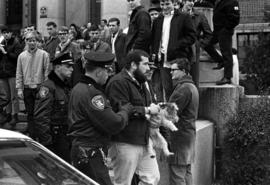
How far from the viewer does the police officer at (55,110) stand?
19.8ft

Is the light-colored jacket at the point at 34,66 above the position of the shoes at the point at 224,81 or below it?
above

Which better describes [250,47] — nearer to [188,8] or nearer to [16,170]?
[188,8]

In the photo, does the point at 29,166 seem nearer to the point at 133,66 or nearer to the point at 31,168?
the point at 31,168

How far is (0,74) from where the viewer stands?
10.6 m

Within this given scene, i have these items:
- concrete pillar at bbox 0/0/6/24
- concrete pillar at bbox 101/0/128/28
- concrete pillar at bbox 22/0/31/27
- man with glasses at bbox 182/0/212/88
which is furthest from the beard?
concrete pillar at bbox 0/0/6/24

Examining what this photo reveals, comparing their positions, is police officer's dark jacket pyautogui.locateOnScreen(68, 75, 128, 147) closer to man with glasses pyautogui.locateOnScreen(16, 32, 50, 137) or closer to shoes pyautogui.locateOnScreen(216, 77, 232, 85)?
man with glasses pyautogui.locateOnScreen(16, 32, 50, 137)

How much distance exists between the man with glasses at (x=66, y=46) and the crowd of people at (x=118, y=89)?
2 cm

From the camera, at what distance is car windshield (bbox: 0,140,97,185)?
3.66 metres

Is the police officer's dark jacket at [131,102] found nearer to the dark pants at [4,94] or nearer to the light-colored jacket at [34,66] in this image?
the light-colored jacket at [34,66]

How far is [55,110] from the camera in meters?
6.29

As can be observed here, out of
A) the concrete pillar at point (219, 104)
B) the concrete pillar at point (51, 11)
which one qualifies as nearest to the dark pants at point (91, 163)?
the concrete pillar at point (219, 104)

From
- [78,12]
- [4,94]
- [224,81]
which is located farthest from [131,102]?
[78,12]

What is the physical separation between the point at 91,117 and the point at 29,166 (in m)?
1.31

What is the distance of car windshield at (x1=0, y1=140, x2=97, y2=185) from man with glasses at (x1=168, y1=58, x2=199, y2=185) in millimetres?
3335
